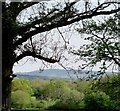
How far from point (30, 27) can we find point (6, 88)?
305mm

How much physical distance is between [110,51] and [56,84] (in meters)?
0.32

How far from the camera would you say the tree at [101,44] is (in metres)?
1.36

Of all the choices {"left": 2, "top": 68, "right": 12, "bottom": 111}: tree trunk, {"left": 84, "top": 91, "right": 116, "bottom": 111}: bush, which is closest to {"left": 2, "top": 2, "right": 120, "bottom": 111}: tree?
{"left": 2, "top": 68, "right": 12, "bottom": 111}: tree trunk

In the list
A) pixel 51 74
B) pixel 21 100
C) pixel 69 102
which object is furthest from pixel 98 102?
pixel 21 100

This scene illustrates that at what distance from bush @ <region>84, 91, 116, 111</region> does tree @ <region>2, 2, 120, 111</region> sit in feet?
0.83

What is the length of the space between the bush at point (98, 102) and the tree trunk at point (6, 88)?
369 millimetres

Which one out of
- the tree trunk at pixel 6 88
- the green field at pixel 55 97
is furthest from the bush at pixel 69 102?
the tree trunk at pixel 6 88

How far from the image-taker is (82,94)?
134 centimetres

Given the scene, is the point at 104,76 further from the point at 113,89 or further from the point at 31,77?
the point at 31,77

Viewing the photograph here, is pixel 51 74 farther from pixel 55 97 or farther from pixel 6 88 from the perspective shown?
pixel 6 88

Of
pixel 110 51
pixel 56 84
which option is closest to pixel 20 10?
pixel 56 84

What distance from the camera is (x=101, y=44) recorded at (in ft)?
4.60

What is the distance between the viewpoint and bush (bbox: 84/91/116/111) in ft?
4.17

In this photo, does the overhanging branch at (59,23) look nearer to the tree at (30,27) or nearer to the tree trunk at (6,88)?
the tree at (30,27)
